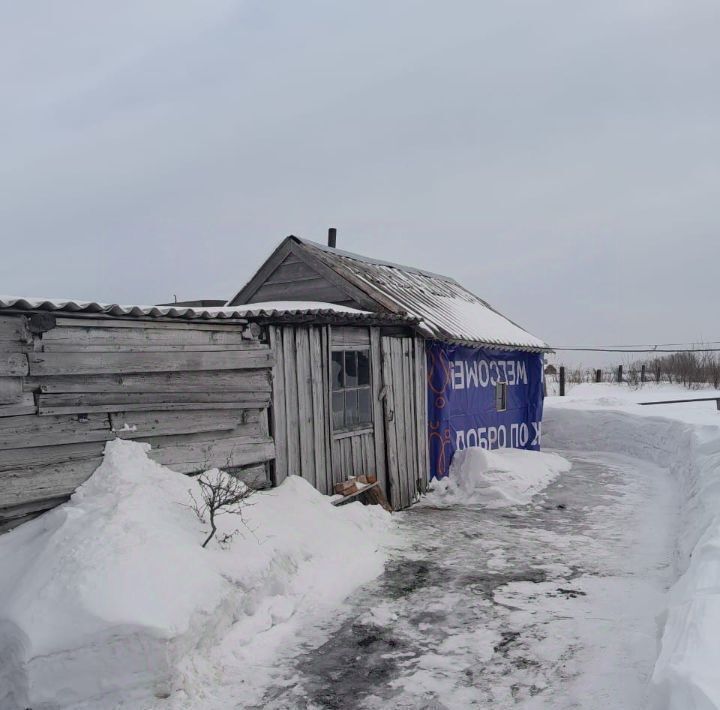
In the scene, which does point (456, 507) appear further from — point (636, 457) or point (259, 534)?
point (636, 457)

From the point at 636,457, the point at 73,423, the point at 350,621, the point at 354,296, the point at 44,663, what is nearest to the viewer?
the point at 44,663

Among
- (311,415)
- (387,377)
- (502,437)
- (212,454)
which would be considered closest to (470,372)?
(502,437)

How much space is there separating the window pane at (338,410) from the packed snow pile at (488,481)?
2.27 meters

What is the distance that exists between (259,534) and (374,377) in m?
3.86

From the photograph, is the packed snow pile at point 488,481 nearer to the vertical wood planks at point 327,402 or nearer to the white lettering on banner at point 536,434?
the vertical wood planks at point 327,402

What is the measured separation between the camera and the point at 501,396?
13.2 m

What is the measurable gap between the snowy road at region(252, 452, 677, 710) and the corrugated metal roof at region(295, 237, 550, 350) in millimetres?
3505

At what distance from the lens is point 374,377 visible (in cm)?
916

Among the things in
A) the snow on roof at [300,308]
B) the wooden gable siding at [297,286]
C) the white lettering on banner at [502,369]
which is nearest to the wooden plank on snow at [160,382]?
the snow on roof at [300,308]

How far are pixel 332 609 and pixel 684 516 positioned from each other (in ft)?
17.5

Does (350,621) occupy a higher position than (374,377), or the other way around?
(374,377)

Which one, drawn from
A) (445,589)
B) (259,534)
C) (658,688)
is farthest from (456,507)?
(658,688)

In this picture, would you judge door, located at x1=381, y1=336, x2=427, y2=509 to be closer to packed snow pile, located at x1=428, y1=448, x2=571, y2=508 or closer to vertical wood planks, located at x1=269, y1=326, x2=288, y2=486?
packed snow pile, located at x1=428, y1=448, x2=571, y2=508

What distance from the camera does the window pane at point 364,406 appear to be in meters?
9.01
